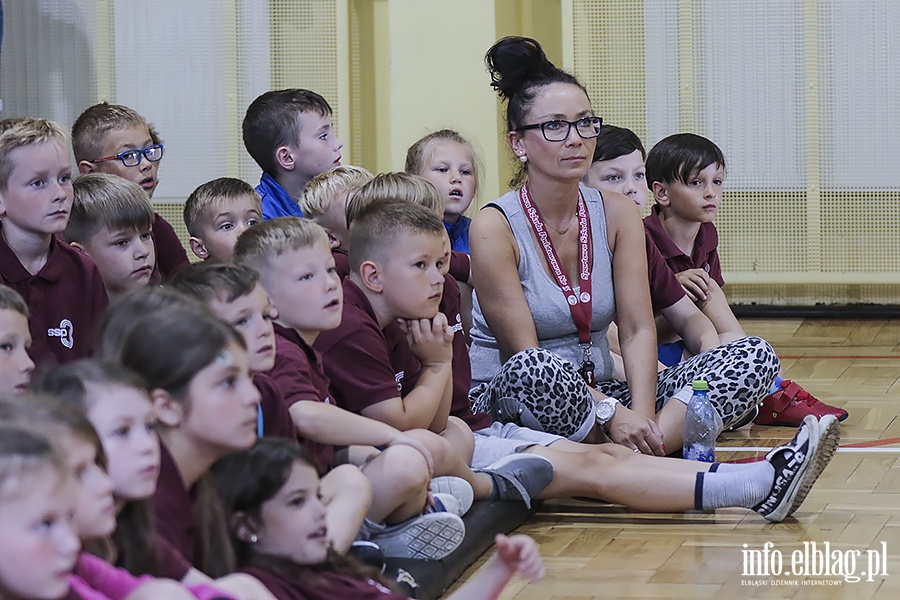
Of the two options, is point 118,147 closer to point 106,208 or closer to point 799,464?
point 106,208

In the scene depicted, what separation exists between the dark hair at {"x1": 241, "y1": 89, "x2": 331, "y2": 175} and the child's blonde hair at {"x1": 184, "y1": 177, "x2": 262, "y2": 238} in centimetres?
31

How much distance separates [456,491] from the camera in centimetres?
265

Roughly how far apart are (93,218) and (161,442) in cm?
129

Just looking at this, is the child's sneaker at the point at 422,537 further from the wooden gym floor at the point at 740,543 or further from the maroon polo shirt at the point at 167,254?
the maroon polo shirt at the point at 167,254

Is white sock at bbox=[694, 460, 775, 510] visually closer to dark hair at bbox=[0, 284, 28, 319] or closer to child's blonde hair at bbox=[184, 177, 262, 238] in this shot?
child's blonde hair at bbox=[184, 177, 262, 238]

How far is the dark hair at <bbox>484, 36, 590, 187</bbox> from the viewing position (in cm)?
330

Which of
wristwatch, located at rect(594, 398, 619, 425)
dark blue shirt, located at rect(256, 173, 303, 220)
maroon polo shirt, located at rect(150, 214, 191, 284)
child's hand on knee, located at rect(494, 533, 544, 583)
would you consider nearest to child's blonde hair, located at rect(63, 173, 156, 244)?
maroon polo shirt, located at rect(150, 214, 191, 284)

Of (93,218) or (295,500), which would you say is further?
(93,218)

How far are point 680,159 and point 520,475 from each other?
4.92 ft

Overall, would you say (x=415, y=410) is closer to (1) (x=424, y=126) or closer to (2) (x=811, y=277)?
(1) (x=424, y=126)

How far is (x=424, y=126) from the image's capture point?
5.59 m

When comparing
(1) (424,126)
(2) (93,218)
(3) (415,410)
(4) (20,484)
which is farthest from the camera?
(1) (424,126)

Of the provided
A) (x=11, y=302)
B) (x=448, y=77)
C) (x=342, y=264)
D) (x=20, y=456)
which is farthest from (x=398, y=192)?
(x=448, y=77)

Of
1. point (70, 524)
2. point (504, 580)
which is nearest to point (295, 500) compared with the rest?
point (504, 580)
